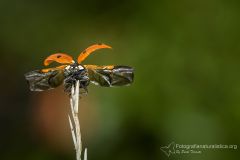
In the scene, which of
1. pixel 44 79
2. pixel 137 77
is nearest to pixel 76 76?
pixel 44 79

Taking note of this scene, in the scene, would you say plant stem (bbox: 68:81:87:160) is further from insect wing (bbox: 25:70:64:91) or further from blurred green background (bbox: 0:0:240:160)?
blurred green background (bbox: 0:0:240:160)

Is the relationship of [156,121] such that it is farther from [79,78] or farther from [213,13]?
[79,78]

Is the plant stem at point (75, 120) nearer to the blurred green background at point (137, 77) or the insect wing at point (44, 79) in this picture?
the insect wing at point (44, 79)

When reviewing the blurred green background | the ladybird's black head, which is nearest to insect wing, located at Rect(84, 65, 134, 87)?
the ladybird's black head

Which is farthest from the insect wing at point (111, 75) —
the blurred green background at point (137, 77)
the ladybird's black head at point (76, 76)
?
the blurred green background at point (137, 77)

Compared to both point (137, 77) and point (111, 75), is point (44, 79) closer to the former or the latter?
point (111, 75)

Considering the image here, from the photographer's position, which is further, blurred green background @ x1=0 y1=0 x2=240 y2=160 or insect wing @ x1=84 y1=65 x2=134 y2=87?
blurred green background @ x1=0 y1=0 x2=240 y2=160
